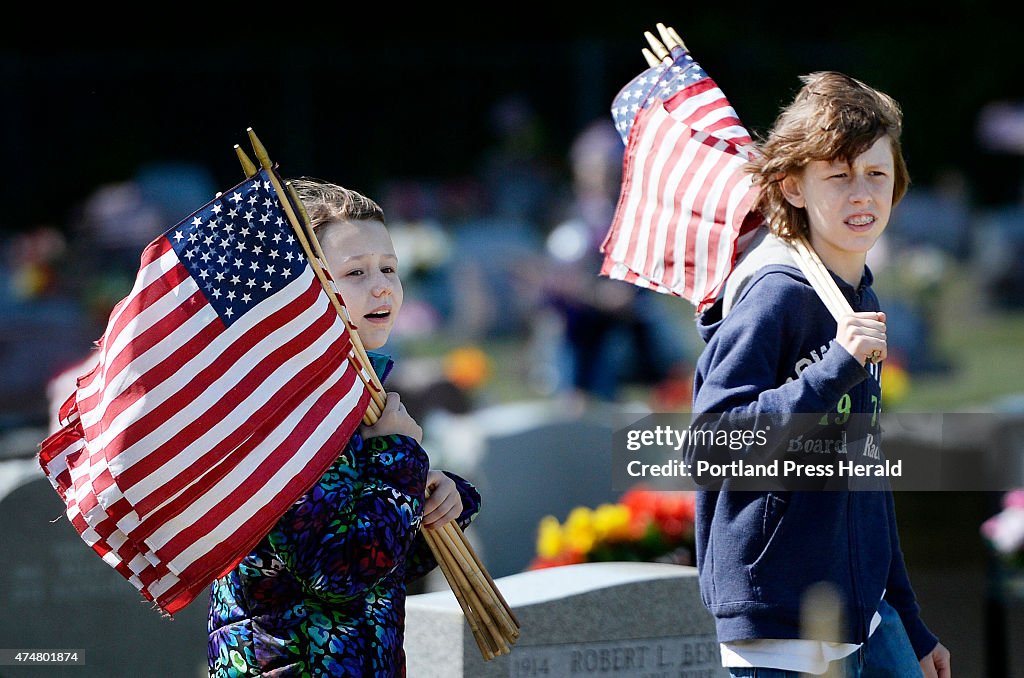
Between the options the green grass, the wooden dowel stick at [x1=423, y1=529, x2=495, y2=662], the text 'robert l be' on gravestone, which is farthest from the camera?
the green grass

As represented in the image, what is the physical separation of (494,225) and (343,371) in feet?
47.9

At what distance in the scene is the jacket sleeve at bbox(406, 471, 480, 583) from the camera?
3.41 m

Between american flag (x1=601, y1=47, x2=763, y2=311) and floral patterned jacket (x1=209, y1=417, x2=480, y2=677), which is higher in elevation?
american flag (x1=601, y1=47, x2=763, y2=311)

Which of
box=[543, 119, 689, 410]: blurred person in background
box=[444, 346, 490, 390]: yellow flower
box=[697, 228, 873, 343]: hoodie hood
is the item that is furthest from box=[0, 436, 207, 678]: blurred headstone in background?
box=[543, 119, 689, 410]: blurred person in background

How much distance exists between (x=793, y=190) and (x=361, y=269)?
94 cm

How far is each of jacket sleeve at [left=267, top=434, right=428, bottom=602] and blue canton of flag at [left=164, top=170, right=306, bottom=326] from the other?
36 cm

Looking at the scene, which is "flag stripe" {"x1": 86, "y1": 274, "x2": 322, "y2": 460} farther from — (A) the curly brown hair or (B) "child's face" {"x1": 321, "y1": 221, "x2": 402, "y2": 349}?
(A) the curly brown hair

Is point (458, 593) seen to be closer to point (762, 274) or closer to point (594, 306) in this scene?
point (762, 274)

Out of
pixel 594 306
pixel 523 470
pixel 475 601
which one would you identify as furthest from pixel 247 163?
pixel 594 306

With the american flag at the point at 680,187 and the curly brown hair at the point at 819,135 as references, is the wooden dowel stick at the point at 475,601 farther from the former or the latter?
the curly brown hair at the point at 819,135

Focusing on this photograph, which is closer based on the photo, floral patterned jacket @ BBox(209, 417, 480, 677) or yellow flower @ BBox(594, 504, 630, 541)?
floral patterned jacket @ BBox(209, 417, 480, 677)

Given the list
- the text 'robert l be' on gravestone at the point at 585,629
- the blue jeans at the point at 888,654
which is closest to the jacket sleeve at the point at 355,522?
the blue jeans at the point at 888,654

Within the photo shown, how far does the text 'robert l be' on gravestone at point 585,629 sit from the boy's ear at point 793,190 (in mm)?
1400

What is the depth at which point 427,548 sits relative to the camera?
3.41 m
